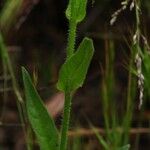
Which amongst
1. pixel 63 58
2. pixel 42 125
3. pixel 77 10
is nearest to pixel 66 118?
pixel 42 125

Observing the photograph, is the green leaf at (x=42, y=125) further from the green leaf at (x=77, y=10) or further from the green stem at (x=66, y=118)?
the green leaf at (x=77, y=10)

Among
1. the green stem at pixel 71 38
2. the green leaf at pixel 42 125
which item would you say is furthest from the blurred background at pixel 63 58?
the green stem at pixel 71 38

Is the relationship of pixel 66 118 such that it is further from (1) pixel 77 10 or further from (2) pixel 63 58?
(2) pixel 63 58

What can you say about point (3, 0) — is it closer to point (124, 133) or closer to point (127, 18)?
point (127, 18)

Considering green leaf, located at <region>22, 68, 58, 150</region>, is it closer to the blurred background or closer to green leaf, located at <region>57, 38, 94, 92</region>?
green leaf, located at <region>57, 38, 94, 92</region>

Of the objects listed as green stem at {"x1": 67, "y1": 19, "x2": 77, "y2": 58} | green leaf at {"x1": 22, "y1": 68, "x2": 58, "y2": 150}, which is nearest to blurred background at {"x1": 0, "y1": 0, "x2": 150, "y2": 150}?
green leaf at {"x1": 22, "y1": 68, "x2": 58, "y2": 150}

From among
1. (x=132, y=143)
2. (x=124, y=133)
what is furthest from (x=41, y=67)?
(x=124, y=133)
